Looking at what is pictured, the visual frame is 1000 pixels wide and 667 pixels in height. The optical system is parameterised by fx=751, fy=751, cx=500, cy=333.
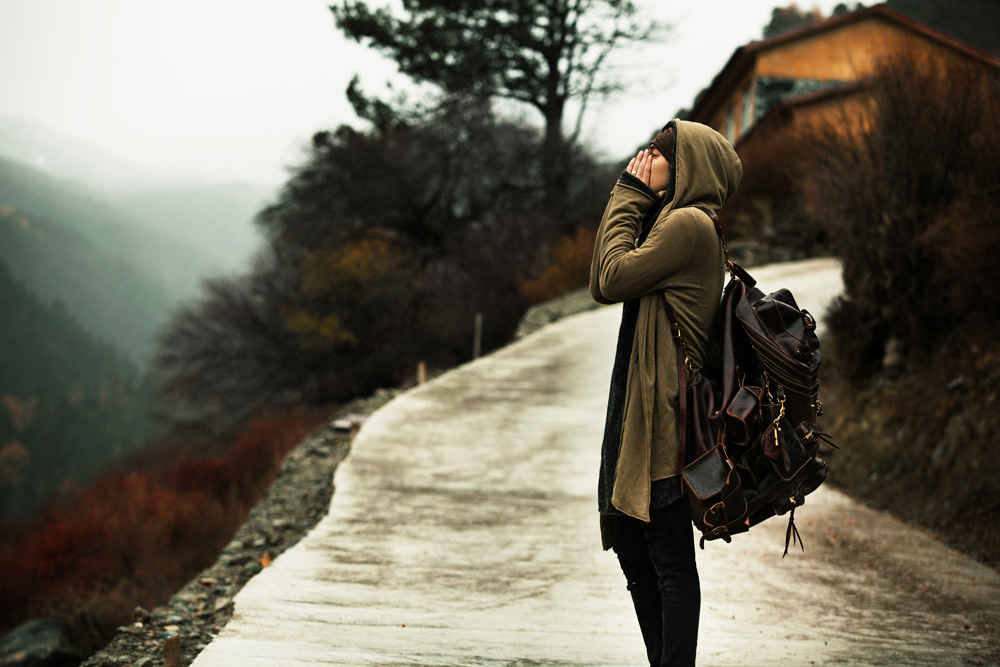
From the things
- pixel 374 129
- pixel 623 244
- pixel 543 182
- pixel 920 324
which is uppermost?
pixel 374 129

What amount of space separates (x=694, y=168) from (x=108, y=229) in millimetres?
164090

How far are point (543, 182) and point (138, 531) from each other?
17.6m

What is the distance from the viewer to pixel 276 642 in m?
2.95

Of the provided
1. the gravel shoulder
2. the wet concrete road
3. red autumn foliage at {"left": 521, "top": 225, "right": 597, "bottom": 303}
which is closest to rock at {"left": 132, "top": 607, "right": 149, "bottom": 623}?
the gravel shoulder

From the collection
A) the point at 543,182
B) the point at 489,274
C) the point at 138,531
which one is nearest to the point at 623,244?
the point at 138,531

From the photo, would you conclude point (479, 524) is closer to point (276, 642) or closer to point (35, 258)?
point (276, 642)

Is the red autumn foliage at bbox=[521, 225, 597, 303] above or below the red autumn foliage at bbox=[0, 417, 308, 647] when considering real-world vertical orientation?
above

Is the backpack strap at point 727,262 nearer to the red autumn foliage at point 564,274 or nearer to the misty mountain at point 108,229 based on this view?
the red autumn foliage at point 564,274

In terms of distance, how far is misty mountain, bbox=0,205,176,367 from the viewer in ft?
274

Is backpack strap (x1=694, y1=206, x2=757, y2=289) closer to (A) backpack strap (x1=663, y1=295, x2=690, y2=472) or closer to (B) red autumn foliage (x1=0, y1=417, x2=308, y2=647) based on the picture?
(A) backpack strap (x1=663, y1=295, x2=690, y2=472)

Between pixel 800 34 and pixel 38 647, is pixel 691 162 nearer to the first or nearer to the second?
pixel 38 647

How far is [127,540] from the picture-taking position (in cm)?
1090

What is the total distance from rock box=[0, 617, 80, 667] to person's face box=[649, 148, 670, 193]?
22.3 feet

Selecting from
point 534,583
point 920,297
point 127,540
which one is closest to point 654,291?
point 534,583
